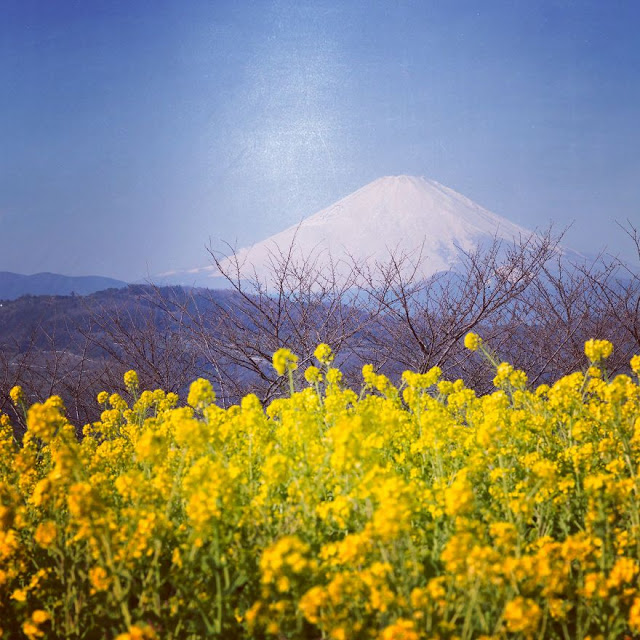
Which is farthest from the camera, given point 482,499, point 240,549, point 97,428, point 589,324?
point 589,324

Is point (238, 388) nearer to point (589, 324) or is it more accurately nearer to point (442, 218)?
point (589, 324)

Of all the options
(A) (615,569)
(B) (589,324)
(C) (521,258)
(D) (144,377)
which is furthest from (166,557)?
(B) (589,324)

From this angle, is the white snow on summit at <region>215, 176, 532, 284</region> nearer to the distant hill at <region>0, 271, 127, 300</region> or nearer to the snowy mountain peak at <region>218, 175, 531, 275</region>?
the snowy mountain peak at <region>218, 175, 531, 275</region>

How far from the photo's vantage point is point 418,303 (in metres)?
12.0

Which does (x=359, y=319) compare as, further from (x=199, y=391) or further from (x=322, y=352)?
(x=199, y=391)

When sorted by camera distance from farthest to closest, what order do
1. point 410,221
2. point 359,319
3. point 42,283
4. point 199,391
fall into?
point 42,283, point 410,221, point 359,319, point 199,391

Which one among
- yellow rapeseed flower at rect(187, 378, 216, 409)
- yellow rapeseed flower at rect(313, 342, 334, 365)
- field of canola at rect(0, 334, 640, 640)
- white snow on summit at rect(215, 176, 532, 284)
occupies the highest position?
white snow on summit at rect(215, 176, 532, 284)

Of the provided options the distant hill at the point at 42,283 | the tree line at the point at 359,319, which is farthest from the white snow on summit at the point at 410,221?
the distant hill at the point at 42,283

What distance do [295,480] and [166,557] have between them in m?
0.83

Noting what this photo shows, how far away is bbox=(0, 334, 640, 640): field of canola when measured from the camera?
7.17ft

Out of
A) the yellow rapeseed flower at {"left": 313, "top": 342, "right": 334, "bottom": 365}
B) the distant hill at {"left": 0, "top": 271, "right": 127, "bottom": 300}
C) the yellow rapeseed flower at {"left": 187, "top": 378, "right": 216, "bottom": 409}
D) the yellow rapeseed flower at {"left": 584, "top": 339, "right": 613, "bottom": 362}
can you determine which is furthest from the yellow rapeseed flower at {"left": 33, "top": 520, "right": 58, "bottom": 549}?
the distant hill at {"left": 0, "top": 271, "right": 127, "bottom": 300}

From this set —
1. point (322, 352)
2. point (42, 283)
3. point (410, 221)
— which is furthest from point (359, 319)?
point (42, 283)

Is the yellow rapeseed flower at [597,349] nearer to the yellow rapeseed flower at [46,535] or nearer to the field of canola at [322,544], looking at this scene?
the field of canola at [322,544]

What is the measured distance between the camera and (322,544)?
276cm
